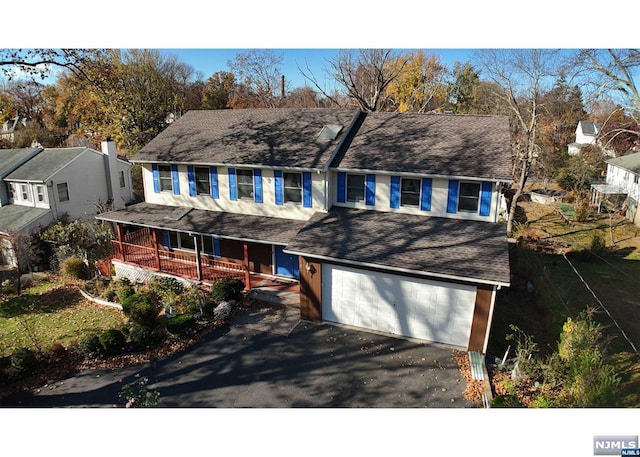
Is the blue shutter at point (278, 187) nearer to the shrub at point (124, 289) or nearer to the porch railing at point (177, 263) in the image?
the porch railing at point (177, 263)

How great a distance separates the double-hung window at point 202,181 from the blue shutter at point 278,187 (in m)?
3.49

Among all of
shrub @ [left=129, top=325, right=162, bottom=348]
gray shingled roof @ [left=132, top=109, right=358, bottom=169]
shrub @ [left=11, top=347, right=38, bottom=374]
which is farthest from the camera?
gray shingled roof @ [left=132, top=109, right=358, bottom=169]

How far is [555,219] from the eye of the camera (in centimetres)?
2997

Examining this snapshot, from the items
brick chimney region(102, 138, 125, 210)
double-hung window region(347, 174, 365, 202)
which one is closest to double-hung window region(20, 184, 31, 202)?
brick chimney region(102, 138, 125, 210)

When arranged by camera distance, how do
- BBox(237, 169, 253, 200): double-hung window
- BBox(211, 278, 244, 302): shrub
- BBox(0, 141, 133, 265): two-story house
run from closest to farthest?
BBox(211, 278, 244, 302): shrub → BBox(237, 169, 253, 200): double-hung window → BBox(0, 141, 133, 265): two-story house

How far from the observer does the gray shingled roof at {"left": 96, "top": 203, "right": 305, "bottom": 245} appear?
608 inches

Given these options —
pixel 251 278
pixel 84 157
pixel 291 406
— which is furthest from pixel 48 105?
pixel 291 406

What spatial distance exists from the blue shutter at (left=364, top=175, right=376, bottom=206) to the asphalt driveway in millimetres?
5357

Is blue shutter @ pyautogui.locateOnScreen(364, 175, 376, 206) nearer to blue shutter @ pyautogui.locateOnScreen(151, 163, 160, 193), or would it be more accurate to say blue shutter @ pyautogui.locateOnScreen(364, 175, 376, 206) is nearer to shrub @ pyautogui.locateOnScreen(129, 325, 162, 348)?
shrub @ pyautogui.locateOnScreen(129, 325, 162, 348)

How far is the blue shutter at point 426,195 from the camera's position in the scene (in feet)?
48.7

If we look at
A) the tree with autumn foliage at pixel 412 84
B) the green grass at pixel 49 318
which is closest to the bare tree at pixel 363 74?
the tree with autumn foliage at pixel 412 84

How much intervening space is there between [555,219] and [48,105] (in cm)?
5559

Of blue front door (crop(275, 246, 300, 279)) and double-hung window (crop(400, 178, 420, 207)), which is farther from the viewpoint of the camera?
blue front door (crop(275, 246, 300, 279))

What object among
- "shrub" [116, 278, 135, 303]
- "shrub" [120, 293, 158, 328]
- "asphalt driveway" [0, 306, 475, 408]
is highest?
"shrub" [120, 293, 158, 328]
